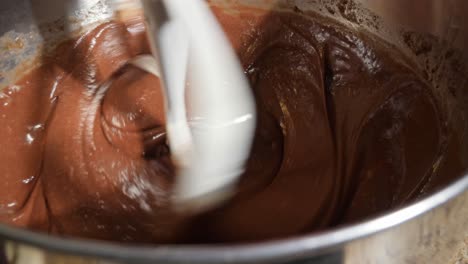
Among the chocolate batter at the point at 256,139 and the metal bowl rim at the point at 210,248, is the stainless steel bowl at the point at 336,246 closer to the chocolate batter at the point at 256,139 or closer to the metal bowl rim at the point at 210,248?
the metal bowl rim at the point at 210,248

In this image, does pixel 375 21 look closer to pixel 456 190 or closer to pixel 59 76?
pixel 59 76

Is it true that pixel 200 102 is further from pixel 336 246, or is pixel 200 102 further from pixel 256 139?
pixel 336 246

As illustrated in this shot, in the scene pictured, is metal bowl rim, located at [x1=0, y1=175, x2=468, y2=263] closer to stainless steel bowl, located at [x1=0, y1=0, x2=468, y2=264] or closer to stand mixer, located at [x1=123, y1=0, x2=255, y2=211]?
stainless steel bowl, located at [x1=0, y1=0, x2=468, y2=264]

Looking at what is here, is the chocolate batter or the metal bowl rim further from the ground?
the metal bowl rim

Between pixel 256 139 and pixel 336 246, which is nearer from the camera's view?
pixel 336 246

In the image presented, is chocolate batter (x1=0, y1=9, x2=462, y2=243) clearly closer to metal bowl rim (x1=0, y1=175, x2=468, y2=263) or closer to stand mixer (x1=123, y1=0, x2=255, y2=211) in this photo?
stand mixer (x1=123, y1=0, x2=255, y2=211)

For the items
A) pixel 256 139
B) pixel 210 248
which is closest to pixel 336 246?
pixel 210 248

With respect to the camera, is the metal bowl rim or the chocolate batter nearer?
the metal bowl rim

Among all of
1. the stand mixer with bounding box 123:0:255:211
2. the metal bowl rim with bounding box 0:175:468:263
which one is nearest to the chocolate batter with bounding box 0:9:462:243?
the stand mixer with bounding box 123:0:255:211

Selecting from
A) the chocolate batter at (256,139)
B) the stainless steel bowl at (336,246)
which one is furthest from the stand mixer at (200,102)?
the stainless steel bowl at (336,246)
